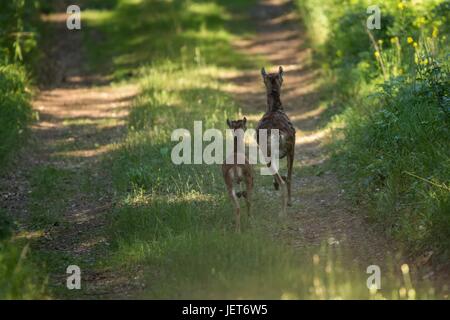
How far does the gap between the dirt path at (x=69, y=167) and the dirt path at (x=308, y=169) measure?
2.45 meters

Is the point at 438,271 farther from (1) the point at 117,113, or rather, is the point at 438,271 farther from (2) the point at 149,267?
(1) the point at 117,113

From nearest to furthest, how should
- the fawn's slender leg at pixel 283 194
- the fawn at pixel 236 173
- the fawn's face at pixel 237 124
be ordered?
the fawn at pixel 236 173
the fawn's face at pixel 237 124
the fawn's slender leg at pixel 283 194

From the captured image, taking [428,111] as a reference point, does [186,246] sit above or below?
below

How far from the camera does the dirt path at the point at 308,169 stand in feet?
26.9

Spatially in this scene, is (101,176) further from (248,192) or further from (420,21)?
(420,21)

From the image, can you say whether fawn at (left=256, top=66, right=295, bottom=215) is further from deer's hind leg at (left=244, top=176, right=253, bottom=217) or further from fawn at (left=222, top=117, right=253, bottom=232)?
fawn at (left=222, top=117, right=253, bottom=232)

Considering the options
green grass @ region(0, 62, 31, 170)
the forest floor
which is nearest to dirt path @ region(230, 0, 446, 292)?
the forest floor

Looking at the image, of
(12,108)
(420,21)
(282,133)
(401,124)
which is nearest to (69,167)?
(12,108)

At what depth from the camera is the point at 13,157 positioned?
12289 millimetres

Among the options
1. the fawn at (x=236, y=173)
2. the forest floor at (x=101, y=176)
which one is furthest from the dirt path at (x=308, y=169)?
the fawn at (x=236, y=173)

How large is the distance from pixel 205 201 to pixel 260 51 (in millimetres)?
12987

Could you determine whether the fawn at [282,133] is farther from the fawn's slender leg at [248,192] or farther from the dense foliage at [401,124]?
the dense foliage at [401,124]

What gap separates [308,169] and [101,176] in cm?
321

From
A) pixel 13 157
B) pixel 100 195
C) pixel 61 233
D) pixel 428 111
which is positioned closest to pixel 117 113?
pixel 13 157
